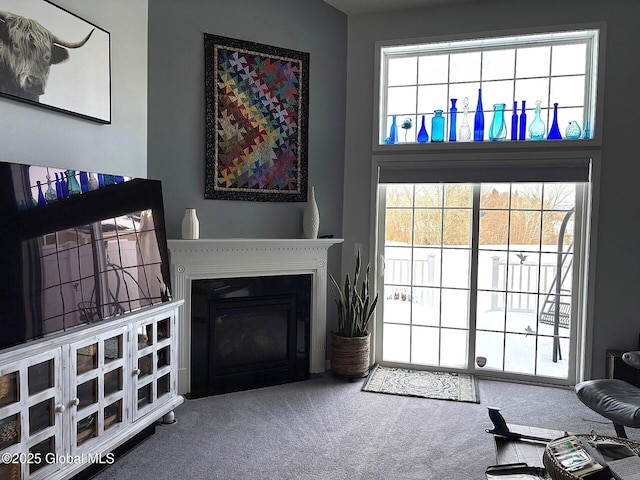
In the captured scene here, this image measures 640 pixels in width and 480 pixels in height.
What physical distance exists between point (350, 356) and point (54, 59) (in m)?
2.80

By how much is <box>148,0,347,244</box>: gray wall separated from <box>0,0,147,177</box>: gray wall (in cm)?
11

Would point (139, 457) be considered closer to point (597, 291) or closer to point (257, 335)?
point (257, 335)

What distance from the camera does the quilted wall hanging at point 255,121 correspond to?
3531 mm

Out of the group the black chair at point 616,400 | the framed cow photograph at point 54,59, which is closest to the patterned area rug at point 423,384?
the black chair at point 616,400

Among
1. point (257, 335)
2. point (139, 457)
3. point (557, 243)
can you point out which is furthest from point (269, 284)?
point (557, 243)

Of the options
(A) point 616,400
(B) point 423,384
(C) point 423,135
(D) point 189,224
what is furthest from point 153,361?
(C) point 423,135

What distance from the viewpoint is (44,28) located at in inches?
93.6

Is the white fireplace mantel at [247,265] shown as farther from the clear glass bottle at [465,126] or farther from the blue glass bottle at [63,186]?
the clear glass bottle at [465,126]

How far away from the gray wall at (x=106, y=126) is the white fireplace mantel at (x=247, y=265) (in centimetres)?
69

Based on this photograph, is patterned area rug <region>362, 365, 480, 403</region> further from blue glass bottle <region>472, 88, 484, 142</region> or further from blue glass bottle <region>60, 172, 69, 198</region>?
blue glass bottle <region>60, 172, 69, 198</region>

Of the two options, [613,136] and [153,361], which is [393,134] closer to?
[613,136]

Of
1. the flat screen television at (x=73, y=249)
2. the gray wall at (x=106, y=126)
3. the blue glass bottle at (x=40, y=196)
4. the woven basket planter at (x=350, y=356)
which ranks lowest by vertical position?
the woven basket planter at (x=350, y=356)

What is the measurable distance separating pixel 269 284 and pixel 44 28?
2.21 meters

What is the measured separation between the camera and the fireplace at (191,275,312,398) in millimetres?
3471
